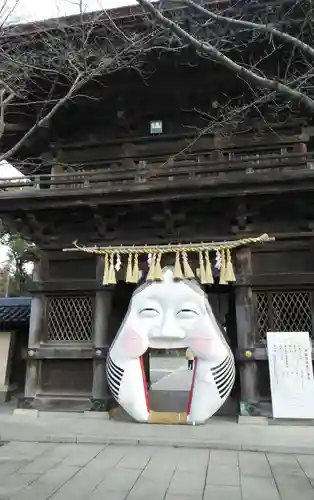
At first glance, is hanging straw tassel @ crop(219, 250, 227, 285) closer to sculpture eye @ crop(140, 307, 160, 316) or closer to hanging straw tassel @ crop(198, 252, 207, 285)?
hanging straw tassel @ crop(198, 252, 207, 285)

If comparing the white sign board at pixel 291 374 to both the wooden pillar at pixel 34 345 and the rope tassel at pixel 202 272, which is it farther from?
the wooden pillar at pixel 34 345

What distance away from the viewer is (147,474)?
187 inches

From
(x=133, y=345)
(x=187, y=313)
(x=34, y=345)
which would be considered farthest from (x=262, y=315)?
(x=34, y=345)

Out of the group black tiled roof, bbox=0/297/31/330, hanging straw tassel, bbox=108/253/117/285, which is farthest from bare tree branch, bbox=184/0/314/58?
black tiled roof, bbox=0/297/31/330

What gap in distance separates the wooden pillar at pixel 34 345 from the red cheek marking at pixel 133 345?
6.69 ft

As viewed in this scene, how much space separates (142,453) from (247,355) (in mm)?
2606

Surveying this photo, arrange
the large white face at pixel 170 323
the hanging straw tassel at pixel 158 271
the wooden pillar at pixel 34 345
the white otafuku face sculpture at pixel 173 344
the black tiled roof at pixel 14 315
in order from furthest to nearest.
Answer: the black tiled roof at pixel 14 315
the wooden pillar at pixel 34 345
the hanging straw tassel at pixel 158 271
the large white face at pixel 170 323
the white otafuku face sculpture at pixel 173 344

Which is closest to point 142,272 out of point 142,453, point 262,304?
point 262,304

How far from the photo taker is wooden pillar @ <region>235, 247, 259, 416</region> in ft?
23.2

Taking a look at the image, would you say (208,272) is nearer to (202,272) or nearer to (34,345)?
(202,272)

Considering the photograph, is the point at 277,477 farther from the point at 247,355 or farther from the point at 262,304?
the point at 262,304

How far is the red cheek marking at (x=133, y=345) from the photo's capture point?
702 cm

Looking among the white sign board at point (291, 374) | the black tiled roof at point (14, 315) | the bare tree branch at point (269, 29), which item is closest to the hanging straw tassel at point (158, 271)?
the white sign board at point (291, 374)

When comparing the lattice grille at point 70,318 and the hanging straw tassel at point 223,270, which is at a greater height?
the hanging straw tassel at point 223,270
